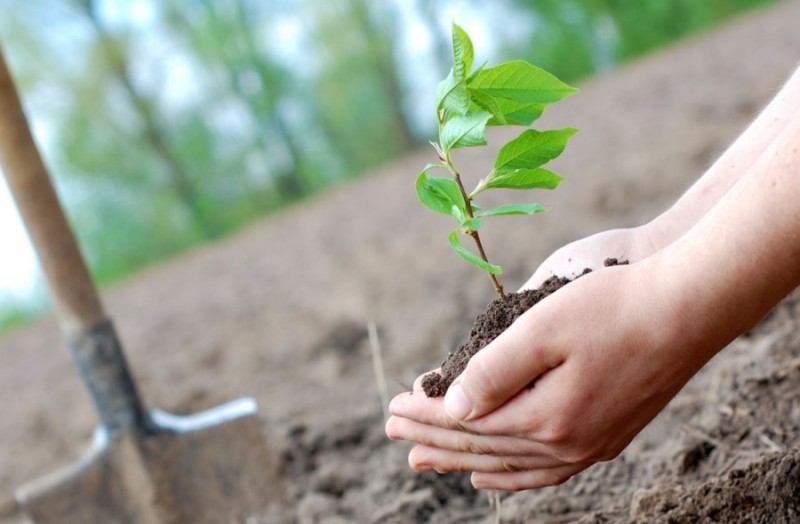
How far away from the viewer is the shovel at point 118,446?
191 cm

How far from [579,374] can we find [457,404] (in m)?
0.13

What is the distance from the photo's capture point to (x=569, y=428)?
2.81 ft

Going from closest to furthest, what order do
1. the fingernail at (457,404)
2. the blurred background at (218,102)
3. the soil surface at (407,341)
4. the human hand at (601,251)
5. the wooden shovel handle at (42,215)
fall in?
the fingernail at (457,404), the human hand at (601,251), the soil surface at (407,341), the wooden shovel handle at (42,215), the blurred background at (218,102)

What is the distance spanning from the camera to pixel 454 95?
0.96 m

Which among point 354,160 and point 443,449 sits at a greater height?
point 443,449

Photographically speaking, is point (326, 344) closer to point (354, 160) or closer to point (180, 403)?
point (180, 403)

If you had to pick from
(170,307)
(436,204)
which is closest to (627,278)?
(436,204)

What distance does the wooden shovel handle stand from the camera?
189 centimetres

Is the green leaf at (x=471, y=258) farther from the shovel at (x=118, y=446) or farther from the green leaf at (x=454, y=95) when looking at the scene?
the shovel at (x=118, y=446)

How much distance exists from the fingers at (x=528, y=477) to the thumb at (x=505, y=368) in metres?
0.11

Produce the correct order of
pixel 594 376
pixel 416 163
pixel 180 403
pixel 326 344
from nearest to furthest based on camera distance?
pixel 594 376 < pixel 180 403 < pixel 326 344 < pixel 416 163

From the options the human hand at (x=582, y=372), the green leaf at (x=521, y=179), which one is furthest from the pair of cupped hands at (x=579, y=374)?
the green leaf at (x=521, y=179)

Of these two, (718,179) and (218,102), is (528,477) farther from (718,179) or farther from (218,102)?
(218,102)

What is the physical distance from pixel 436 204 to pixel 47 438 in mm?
2348
